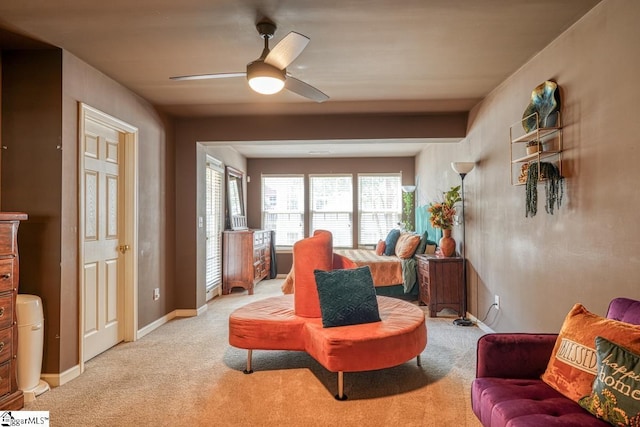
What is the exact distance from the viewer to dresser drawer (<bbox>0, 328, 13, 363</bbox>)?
240 cm

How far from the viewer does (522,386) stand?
6.00 feet

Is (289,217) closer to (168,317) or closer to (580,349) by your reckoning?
(168,317)

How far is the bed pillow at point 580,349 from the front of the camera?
1.63 meters

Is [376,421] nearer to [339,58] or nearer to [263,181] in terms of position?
[339,58]

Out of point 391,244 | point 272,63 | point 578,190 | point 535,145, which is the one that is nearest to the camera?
point 272,63

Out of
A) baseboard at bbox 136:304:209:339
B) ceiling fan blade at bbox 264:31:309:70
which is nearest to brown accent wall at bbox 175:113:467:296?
baseboard at bbox 136:304:209:339

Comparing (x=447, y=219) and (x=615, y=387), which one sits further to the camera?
(x=447, y=219)

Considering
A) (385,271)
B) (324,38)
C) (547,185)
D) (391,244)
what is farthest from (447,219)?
(324,38)

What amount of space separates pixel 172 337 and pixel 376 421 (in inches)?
99.7

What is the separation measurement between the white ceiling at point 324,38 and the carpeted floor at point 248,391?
2513 millimetres

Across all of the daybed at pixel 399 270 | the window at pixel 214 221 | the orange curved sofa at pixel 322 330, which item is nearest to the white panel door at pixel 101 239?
the orange curved sofa at pixel 322 330

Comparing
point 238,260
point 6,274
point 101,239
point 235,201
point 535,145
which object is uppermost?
point 535,145

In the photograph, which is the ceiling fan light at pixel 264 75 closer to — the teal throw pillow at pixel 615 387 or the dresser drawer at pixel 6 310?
the dresser drawer at pixel 6 310

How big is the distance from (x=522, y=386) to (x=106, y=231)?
3.54m
